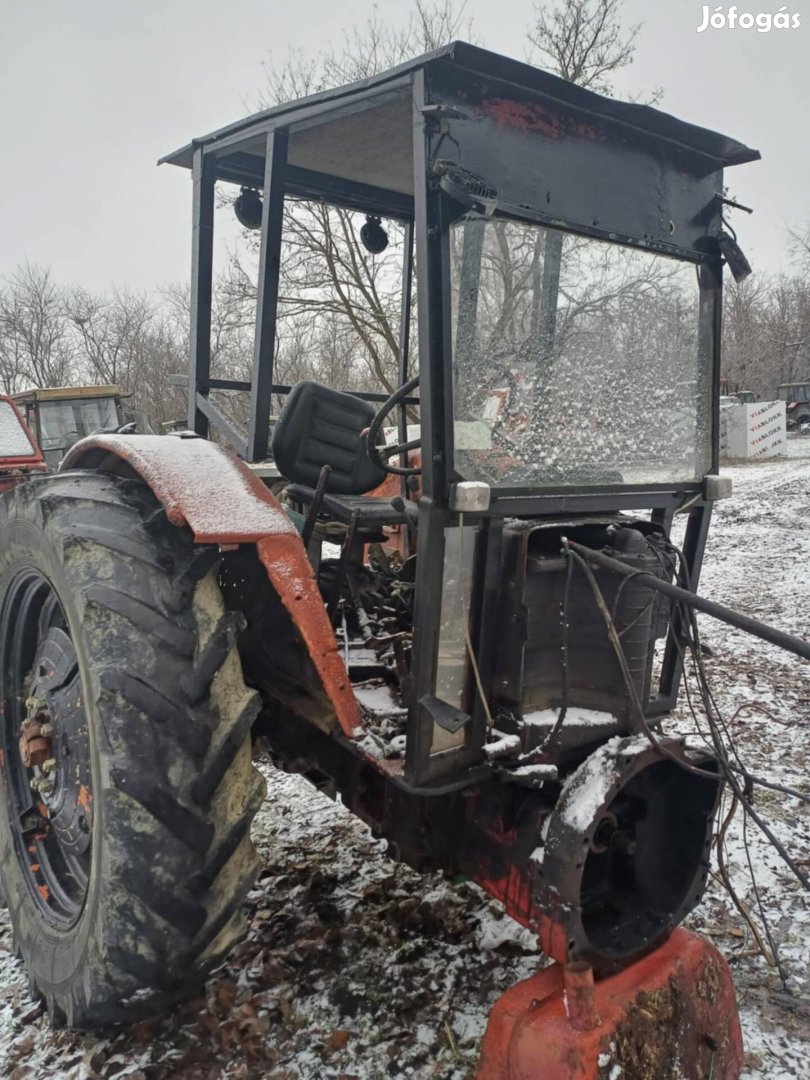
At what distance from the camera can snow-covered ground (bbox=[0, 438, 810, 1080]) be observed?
1.95 m

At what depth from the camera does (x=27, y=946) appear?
2086 millimetres

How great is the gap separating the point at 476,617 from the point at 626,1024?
91 centimetres

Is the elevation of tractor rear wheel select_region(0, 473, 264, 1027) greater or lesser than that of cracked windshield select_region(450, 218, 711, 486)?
lesser

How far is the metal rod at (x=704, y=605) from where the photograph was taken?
1.52m

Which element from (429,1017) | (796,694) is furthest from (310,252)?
(429,1017)

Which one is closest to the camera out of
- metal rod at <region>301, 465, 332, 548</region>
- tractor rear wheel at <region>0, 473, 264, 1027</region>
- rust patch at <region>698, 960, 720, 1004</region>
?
tractor rear wheel at <region>0, 473, 264, 1027</region>

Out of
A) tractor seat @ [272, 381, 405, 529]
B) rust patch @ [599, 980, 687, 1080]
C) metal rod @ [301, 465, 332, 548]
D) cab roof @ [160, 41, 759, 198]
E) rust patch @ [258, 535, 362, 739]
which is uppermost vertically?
cab roof @ [160, 41, 759, 198]

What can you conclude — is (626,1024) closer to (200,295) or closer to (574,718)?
(574,718)

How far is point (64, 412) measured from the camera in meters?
14.4

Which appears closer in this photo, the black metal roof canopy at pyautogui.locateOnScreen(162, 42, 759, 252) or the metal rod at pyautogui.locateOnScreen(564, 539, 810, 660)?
the metal rod at pyautogui.locateOnScreen(564, 539, 810, 660)

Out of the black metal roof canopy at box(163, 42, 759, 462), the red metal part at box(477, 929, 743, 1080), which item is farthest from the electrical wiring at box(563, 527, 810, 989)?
the black metal roof canopy at box(163, 42, 759, 462)

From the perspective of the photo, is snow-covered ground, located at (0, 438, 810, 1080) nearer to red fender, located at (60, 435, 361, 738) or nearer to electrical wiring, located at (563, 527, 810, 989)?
electrical wiring, located at (563, 527, 810, 989)

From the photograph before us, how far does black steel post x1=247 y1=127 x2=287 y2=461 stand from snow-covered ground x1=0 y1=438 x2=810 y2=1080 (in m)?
1.51

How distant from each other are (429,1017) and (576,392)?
5.67 ft
